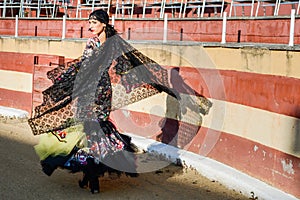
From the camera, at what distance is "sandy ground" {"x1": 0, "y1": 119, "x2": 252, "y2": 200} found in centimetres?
668

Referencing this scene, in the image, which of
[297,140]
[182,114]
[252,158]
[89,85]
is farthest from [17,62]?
[297,140]

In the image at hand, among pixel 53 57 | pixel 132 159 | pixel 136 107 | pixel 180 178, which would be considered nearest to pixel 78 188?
pixel 132 159

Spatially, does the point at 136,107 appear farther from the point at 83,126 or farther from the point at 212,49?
the point at 83,126

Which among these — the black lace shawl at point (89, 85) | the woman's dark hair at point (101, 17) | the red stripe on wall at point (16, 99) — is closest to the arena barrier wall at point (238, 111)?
the black lace shawl at point (89, 85)

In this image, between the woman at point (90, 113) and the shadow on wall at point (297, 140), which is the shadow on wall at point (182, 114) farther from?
the shadow on wall at point (297, 140)

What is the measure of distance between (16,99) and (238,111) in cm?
711

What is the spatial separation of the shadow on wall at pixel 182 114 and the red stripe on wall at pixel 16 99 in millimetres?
4655

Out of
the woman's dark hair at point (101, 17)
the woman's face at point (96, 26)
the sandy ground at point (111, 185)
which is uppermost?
the woman's dark hair at point (101, 17)

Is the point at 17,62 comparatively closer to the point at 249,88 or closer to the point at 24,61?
the point at 24,61

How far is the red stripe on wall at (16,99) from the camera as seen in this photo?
13211 mm

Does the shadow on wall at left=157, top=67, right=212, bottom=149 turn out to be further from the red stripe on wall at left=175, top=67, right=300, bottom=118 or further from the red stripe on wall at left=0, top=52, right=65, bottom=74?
the red stripe on wall at left=0, top=52, right=65, bottom=74

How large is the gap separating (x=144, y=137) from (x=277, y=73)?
3619mm

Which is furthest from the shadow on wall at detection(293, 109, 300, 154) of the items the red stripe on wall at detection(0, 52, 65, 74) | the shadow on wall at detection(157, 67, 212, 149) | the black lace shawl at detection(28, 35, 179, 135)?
the red stripe on wall at detection(0, 52, 65, 74)

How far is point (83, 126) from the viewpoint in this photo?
22.6 ft
